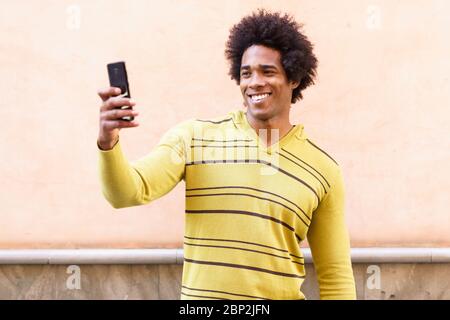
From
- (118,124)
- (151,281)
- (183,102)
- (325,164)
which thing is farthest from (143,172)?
(151,281)

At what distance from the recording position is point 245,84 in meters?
2.43

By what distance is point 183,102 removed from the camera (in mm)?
4219

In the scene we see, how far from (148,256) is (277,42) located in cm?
212

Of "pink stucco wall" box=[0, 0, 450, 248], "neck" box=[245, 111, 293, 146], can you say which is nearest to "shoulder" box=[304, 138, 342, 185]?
"neck" box=[245, 111, 293, 146]

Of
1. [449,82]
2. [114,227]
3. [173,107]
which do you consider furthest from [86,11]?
[449,82]

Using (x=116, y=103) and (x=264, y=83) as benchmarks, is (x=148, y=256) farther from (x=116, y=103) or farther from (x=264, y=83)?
(x=116, y=103)

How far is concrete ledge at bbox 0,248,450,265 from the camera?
416 centimetres

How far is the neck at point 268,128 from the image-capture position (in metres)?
2.44

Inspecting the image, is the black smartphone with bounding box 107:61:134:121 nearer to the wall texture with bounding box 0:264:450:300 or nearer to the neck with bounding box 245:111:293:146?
the neck with bounding box 245:111:293:146

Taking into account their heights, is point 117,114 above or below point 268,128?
below

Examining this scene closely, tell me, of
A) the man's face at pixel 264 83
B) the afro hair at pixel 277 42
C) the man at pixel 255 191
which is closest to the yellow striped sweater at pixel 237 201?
the man at pixel 255 191

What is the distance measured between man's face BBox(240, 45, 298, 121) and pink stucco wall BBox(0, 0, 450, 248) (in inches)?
67.7

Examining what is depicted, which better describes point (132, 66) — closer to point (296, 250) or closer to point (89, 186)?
point (89, 186)

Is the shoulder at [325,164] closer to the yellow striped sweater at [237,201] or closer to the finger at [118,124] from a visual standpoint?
the yellow striped sweater at [237,201]
